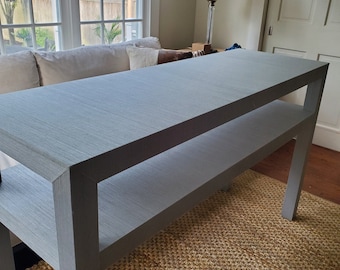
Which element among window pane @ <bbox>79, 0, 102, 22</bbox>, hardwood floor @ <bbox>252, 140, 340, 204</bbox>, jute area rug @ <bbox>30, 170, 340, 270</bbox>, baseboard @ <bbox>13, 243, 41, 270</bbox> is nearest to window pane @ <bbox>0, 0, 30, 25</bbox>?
window pane @ <bbox>79, 0, 102, 22</bbox>

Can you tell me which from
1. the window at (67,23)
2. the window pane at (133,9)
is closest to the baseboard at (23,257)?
the window at (67,23)

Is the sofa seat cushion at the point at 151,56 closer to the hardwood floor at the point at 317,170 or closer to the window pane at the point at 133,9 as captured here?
the window pane at the point at 133,9

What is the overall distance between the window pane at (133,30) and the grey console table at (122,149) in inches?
58.2

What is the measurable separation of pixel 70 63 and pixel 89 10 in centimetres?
59

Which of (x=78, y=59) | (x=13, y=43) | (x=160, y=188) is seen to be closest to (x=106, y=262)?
(x=160, y=188)

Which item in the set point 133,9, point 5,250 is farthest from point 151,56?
point 5,250

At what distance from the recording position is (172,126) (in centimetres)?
77

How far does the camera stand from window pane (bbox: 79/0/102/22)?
235 centimetres

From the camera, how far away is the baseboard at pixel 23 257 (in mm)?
1451

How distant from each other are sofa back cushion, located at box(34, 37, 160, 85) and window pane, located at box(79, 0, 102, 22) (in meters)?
0.30

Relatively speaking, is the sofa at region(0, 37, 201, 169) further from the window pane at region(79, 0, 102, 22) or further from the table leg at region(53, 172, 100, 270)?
the table leg at region(53, 172, 100, 270)

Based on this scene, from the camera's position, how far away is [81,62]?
2080 mm

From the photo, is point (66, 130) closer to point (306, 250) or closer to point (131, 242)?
point (131, 242)

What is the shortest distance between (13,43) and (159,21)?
1.27 metres
